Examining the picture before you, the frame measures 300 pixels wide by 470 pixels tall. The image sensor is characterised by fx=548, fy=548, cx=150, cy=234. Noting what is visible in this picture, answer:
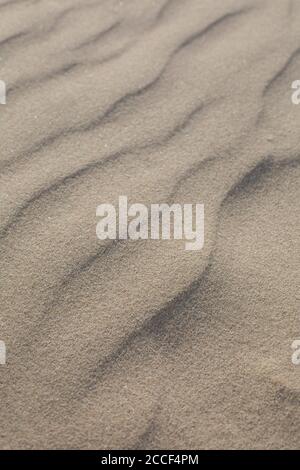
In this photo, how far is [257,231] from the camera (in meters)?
1.39

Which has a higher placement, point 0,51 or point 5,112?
point 0,51

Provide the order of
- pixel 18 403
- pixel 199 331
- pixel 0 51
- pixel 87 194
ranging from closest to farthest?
pixel 18 403 < pixel 199 331 < pixel 87 194 < pixel 0 51

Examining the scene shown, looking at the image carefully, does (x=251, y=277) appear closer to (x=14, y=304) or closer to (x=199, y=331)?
(x=199, y=331)

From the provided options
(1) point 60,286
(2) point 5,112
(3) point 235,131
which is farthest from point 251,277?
(2) point 5,112

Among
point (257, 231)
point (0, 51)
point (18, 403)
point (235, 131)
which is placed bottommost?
point (18, 403)

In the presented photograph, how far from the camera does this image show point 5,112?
167 cm

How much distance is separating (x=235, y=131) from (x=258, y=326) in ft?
2.23

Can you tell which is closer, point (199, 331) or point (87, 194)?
point (199, 331)

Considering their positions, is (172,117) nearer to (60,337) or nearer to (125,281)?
(125,281)

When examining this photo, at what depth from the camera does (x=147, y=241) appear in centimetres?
137

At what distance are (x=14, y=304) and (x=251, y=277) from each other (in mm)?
551

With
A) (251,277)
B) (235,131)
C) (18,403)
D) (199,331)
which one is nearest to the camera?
(18,403)

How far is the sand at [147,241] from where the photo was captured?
1.09 metres

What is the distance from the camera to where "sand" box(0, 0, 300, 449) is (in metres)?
1.09
